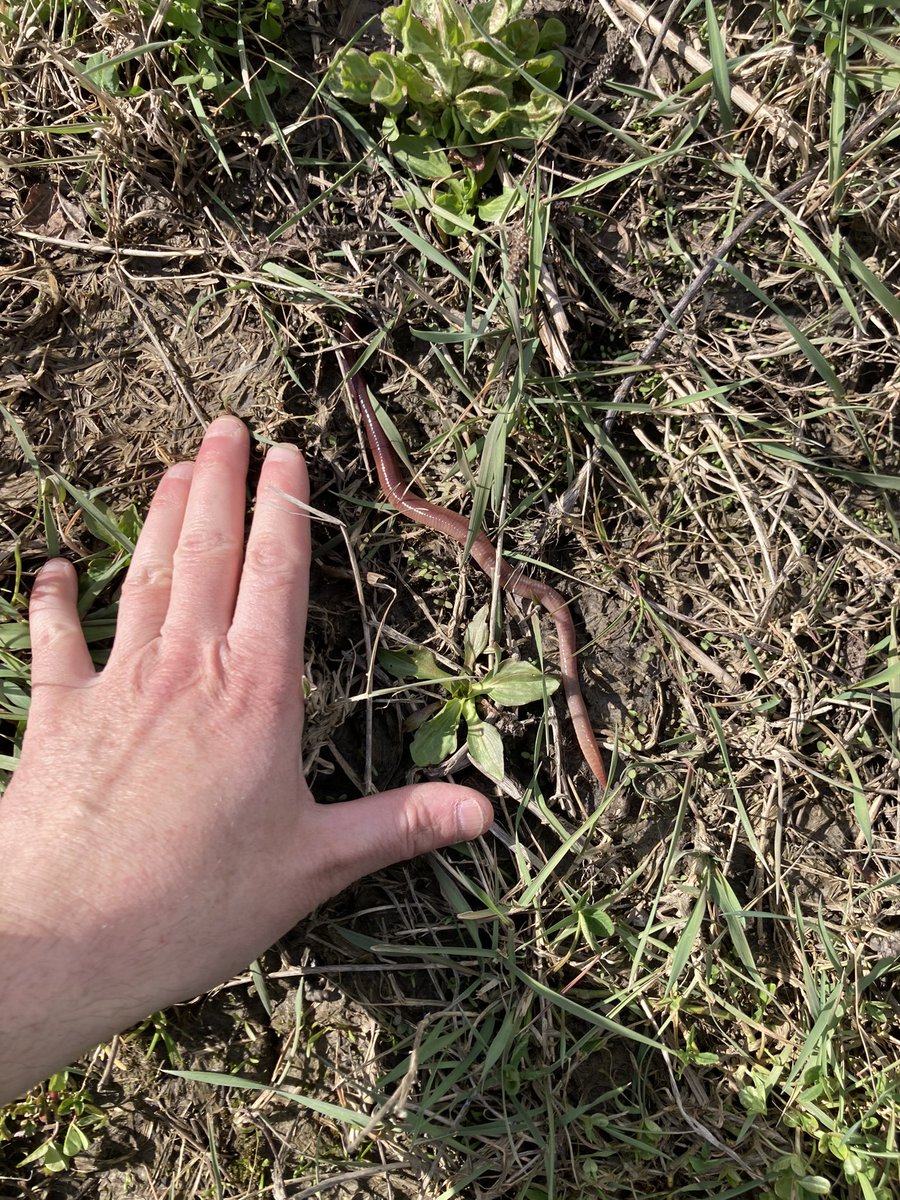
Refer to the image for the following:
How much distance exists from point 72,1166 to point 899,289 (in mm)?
5034

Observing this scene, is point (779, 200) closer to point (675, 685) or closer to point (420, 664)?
point (675, 685)

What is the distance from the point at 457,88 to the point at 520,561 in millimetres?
1874

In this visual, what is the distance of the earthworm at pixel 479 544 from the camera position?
3.65 m

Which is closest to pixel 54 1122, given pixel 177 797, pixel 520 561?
pixel 177 797

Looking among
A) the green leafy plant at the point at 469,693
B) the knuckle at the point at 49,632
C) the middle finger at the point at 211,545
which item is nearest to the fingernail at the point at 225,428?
the middle finger at the point at 211,545

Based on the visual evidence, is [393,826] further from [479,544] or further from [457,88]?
[457,88]

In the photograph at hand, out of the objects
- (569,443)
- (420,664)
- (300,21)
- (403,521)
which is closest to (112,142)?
(300,21)

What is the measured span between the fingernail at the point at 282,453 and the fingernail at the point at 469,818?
154 centimetres

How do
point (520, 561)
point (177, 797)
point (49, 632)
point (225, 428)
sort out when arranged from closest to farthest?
point (177, 797) < point (49, 632) < point (225, 428) < point (520, 561)

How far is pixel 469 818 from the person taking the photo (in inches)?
137

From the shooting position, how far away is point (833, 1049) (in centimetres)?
363

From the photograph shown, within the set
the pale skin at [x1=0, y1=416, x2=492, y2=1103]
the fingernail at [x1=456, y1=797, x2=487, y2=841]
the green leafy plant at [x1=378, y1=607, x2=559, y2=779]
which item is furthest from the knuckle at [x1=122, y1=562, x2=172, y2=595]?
the fingernail at [x1=456, y1=797, x2=487, y2=841]

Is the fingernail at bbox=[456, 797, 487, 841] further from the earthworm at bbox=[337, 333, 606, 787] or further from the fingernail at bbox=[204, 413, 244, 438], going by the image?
the fingernail at bbox=[204, 413, 244, 438]

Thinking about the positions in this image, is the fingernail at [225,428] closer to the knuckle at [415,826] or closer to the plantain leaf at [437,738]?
the plantain leaf at [437,738]
